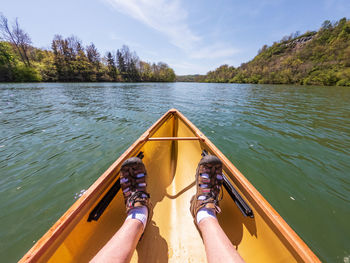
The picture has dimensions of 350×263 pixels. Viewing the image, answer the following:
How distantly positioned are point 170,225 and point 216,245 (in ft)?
2.63

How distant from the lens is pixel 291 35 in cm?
A: 9469

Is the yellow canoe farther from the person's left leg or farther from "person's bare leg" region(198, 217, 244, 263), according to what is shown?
"person's bare leg" region(198, 217, 244, 263)

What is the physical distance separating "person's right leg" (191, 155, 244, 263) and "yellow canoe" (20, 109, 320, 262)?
158mm

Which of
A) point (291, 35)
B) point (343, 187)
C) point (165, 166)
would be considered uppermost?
point (291, 35)

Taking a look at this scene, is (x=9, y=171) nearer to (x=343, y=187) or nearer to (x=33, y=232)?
(x=33, y=232)

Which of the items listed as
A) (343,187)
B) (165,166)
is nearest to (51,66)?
(165,166)

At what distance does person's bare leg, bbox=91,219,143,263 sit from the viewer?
98 centimetres

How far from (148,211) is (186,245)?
23.9 inches

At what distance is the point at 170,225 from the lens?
1730 mm

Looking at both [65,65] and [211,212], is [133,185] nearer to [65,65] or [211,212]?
[211,212]

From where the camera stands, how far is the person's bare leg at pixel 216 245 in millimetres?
1010

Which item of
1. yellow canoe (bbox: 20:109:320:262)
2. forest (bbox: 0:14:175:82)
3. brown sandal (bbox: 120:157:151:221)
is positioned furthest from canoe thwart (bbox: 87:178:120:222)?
forest (bbox: 0:14:175:82)

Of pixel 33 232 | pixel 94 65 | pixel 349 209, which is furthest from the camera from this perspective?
pixel 94 65

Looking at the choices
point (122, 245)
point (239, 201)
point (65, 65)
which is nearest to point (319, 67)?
point (239, 201)
